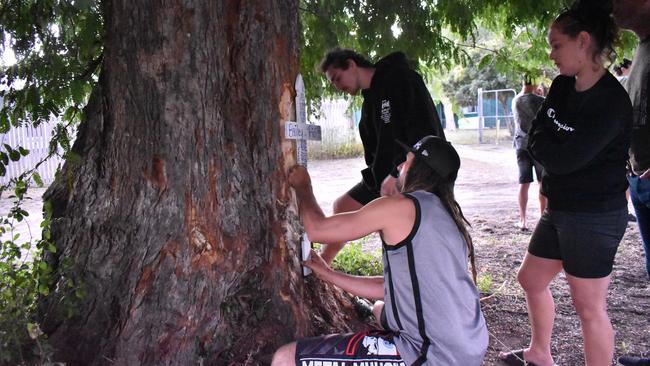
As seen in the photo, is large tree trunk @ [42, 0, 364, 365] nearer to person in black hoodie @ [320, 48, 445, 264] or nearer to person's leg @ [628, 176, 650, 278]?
person in black hoodie @ [320, 48, 445, 264]

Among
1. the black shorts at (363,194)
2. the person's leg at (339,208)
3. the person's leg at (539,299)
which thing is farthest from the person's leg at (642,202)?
the person's leg at (339,208)

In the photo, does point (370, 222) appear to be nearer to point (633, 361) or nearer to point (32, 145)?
point (633, 361)

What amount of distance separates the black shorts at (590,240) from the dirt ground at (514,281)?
986 millimetres

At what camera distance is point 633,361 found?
3.46 metres

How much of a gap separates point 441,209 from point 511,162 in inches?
545

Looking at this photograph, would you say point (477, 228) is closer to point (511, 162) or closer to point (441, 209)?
point (441, 209)

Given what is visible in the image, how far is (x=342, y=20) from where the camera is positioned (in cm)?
486

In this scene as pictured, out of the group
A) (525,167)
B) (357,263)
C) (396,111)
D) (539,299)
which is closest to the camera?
(539,299)

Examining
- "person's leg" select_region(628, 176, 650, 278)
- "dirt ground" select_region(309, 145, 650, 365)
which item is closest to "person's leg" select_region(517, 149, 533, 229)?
"dirt ground" select_region(309, 145, 650, 365)

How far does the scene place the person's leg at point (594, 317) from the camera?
2.85 metres

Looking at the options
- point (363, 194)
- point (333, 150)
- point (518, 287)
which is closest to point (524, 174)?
point (518, 287)

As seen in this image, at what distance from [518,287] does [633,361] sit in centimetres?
153

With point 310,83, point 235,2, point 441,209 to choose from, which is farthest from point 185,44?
point 310,83

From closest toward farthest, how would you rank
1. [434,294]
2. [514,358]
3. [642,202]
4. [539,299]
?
[434,294], [539,299], [642,202], [514,358]
